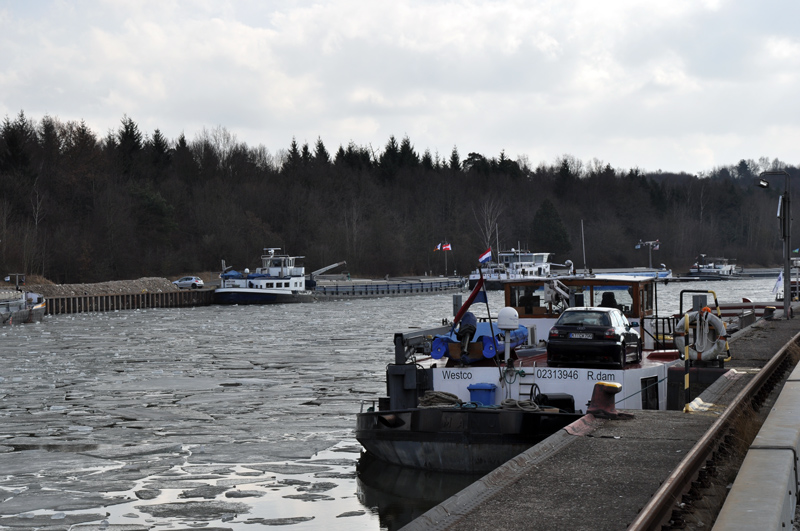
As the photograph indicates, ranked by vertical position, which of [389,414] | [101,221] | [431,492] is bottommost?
[431,492]

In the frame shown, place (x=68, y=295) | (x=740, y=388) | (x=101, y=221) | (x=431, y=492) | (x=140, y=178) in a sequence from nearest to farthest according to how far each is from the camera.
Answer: (x=431, y=492) < (x=740, y=388) < (x=68, y=295) < (x=101, y=221) < (x=140, y=178)

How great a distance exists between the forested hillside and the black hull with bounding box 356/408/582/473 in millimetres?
77328

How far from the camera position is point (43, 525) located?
1266 cm

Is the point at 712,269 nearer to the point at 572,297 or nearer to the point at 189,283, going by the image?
the point at 189,283

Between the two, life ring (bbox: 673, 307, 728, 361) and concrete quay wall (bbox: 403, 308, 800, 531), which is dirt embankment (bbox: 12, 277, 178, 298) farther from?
concrete quay wall (bbox: 403, 308, 800, 531)

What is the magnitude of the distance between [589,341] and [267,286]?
253 feet

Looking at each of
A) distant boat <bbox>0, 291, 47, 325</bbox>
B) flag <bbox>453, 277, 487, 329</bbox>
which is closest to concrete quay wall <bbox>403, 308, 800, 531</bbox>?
flag <bbox>453, 277, 487, 329</bbox>

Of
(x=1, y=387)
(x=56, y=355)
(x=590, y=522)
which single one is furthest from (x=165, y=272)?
(x=590, y=522)

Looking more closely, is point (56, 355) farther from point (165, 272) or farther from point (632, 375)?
point (165, 272)

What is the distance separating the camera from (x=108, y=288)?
9044 cm

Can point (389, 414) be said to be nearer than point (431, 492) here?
No

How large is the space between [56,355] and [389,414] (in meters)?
25.0

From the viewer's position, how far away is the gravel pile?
83875mm

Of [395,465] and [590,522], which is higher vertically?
[590,522]
